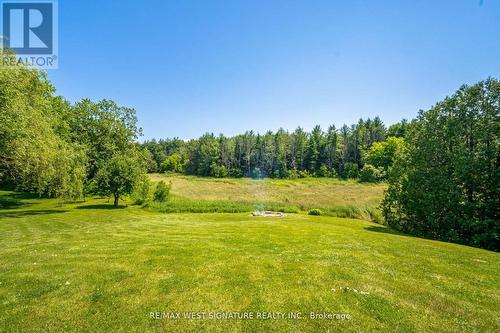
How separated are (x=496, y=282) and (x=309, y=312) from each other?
21.7ft

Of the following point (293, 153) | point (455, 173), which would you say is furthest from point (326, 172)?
point (455, 173)

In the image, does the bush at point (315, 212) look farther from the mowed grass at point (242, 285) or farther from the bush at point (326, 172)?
the bush at point (326, 172)

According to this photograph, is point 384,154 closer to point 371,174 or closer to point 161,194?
point 371,174

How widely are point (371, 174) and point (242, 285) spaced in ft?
231

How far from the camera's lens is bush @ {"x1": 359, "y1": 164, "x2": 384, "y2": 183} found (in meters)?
67.7

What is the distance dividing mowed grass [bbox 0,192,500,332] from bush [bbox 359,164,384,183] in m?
61.1

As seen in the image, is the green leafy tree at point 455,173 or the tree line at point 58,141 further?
the tree line at point 58,141

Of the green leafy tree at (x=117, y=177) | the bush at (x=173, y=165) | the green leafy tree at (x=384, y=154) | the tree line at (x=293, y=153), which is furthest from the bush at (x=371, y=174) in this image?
the bush at (x=173, y=165)

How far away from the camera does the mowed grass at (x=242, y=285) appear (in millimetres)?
5414

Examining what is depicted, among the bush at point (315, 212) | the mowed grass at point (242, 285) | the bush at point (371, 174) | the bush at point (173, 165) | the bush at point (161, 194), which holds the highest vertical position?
the bush at point (173, 165)

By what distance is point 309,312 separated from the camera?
5.79 metres

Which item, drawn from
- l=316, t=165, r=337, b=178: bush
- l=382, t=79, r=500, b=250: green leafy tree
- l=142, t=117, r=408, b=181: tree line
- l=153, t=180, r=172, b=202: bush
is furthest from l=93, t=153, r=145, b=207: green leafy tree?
l=316, t=165, r=337, b=178: bush

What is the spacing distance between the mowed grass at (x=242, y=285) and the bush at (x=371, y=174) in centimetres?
6114

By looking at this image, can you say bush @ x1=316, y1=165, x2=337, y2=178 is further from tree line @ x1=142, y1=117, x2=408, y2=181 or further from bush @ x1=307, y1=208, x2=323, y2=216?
bush @ x1=307, y1=208, x2=323, y2=216
